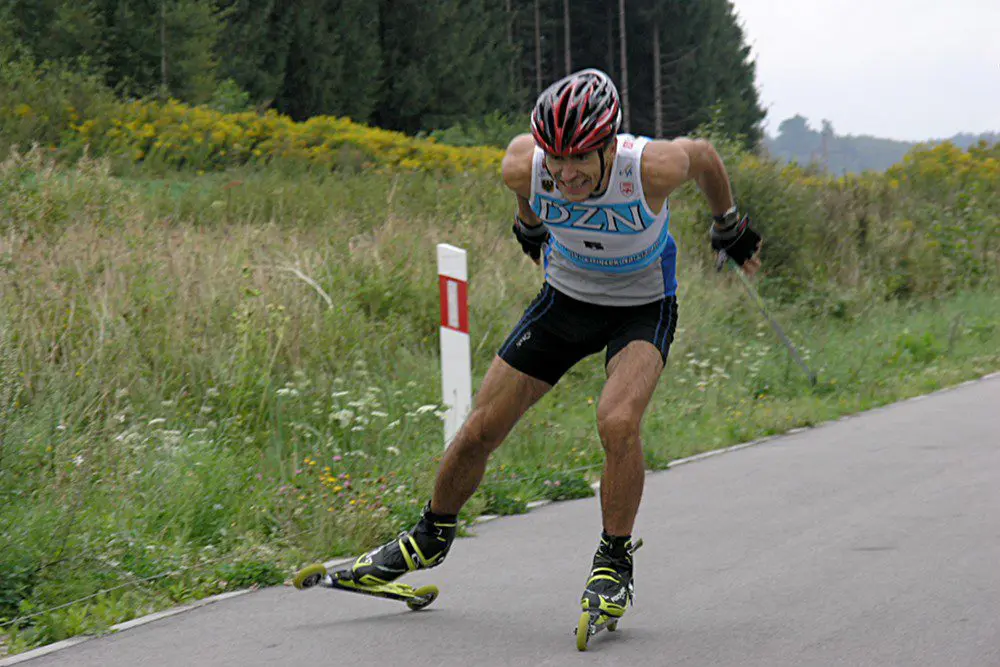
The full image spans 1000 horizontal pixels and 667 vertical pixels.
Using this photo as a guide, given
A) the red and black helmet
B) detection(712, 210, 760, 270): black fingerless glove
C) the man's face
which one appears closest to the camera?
the red and black helmet

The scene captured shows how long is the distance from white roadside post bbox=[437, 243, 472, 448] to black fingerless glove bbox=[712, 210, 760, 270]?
2.74 metres

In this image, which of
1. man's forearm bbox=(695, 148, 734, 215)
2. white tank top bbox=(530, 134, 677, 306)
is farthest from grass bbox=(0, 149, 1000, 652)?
man's forearm bbox=(695, 148, 734, 215)

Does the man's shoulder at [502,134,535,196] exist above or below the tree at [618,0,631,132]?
below

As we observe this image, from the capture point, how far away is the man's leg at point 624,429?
4.79 metres

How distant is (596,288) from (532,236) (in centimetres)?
39

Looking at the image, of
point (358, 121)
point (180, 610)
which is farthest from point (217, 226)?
point (358, 121)

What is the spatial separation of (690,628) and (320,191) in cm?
1046

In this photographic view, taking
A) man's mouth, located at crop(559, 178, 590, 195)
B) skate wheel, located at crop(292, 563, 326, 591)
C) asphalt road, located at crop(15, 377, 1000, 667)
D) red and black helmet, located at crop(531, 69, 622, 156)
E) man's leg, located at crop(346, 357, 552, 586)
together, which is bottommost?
asphalt road, located at crop(15, 377, 1000, 667)

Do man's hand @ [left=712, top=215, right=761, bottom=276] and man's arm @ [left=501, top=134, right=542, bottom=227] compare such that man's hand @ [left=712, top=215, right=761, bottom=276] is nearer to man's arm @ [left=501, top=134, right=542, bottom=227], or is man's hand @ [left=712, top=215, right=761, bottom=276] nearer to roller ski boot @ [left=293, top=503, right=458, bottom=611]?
man's arm @ [left=501, top=134, right=542, bottom=227]

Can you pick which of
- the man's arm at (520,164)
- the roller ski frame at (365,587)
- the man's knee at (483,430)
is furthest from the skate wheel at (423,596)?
the man's arm at (520,164)

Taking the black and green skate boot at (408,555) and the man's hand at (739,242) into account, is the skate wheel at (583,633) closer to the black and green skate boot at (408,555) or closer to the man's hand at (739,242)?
the black and green skate boot at (408,555)

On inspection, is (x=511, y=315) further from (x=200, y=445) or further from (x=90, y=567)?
(x=90, y=567)

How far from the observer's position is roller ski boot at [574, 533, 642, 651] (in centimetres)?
471

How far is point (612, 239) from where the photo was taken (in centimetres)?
490
